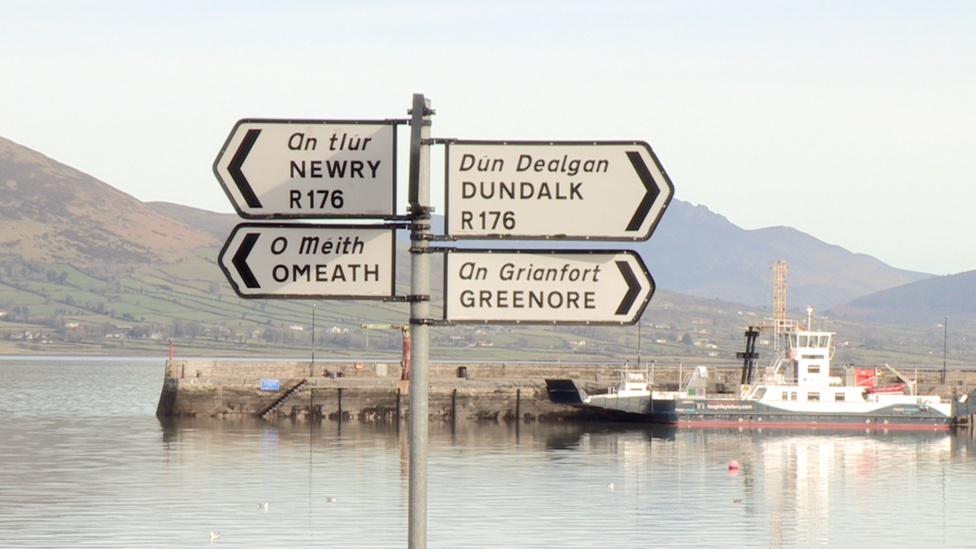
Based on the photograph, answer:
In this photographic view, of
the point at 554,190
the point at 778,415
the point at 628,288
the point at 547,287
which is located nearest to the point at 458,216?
the point at 554,190

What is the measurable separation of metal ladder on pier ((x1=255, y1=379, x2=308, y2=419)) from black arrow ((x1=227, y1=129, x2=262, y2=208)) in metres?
77.5

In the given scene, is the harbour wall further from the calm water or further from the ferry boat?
the ferry boat

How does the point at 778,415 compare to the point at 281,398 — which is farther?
the point at 778,415

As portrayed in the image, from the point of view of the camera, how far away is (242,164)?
31.7ft

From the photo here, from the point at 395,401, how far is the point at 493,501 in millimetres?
33556

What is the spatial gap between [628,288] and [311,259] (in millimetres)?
2355

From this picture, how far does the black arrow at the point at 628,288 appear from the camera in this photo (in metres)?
9.78

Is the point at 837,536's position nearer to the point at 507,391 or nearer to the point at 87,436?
the point at 507,391

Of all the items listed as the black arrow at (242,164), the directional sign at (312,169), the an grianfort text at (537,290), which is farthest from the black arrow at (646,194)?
the black arrow at (242,164)

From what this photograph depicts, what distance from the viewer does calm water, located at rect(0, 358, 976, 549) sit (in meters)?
45.1

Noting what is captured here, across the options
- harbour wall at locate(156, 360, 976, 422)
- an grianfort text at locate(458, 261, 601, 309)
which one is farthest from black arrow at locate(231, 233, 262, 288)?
harbour wall at locate(156, 360, 976, 422)

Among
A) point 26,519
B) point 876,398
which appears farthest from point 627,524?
point 876,398

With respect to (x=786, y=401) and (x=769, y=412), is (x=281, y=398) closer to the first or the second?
(x=769, y=412)

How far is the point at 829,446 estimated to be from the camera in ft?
271
